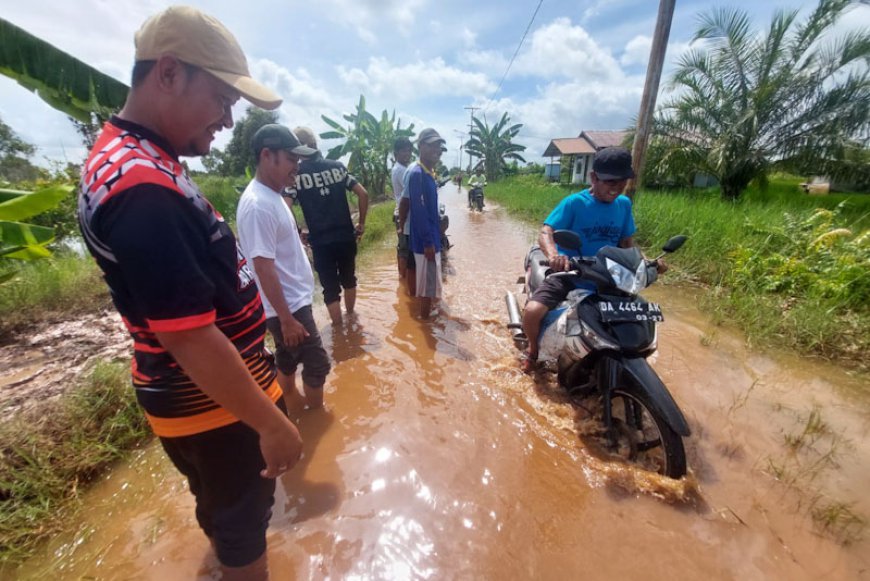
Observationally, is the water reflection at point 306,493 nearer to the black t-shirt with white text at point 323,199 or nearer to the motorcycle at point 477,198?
the black t-shirt with white text at point 323,199

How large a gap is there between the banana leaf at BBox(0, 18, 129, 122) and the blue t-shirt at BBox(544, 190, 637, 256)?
3.85 meters

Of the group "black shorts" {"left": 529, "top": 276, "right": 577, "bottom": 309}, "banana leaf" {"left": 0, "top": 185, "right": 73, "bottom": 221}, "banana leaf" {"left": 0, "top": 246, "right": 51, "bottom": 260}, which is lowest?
"black shorts" {"left": 529, "top": 276, "right": 577, "bottom": 309}

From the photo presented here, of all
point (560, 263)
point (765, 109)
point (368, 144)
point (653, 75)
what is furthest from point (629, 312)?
point (368, 144)

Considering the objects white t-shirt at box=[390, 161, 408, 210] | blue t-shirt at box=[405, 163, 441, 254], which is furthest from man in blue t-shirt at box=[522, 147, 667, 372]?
white t-shirt at box=[390, 161, 408, 210]

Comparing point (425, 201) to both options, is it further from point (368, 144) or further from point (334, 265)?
point (368, 144)

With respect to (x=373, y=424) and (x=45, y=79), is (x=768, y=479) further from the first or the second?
(x=45, y=79)

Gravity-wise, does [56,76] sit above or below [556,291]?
above

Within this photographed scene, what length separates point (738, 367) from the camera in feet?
11.0

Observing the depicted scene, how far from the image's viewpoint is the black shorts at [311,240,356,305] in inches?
147

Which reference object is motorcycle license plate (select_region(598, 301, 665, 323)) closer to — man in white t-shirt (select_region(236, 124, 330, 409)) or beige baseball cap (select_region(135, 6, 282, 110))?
man in white t-shirt (select_region(236, 124, 330, 409))

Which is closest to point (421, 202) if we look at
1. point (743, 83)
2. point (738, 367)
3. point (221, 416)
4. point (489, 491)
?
point (489, 491)

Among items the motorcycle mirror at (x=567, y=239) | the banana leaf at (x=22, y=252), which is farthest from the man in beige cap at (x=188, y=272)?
the banana leaf at (x=22, y=252)

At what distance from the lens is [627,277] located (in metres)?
2.31

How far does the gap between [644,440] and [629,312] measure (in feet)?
2.76
